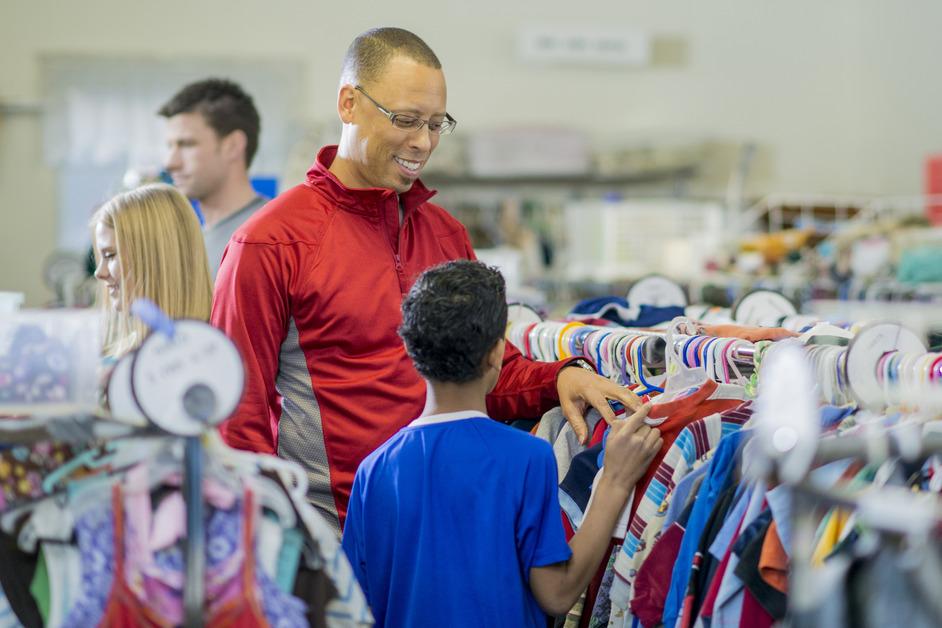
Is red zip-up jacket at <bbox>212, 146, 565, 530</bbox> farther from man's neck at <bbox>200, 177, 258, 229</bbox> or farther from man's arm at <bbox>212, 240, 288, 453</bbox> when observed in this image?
man's neck at <bbox>200, 177, 258, 229</bbox>

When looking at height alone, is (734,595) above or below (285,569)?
below

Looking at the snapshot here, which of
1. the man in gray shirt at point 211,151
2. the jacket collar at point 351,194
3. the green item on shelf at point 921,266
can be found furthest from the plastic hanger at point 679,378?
the green item on shelf at point 921,266

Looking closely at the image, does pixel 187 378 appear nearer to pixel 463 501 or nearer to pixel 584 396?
pixel 463 501

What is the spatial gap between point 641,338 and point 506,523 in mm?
558

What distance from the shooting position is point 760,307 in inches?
101

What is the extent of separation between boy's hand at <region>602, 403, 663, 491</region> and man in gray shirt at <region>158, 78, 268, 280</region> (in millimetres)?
1585

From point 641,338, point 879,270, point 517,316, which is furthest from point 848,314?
point 641,338

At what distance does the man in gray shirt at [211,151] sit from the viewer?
296 cm

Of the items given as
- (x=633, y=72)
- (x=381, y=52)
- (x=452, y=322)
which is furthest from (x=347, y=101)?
(x=633, y=72)

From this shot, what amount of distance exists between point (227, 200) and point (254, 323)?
1.29 metres

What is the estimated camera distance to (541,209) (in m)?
7.89

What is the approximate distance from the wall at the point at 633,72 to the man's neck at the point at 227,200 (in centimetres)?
515

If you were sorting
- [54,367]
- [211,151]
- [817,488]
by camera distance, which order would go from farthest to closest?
[211,151]
[54,367]
[817,488]

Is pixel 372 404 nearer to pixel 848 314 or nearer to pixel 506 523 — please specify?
pixel 506 523
